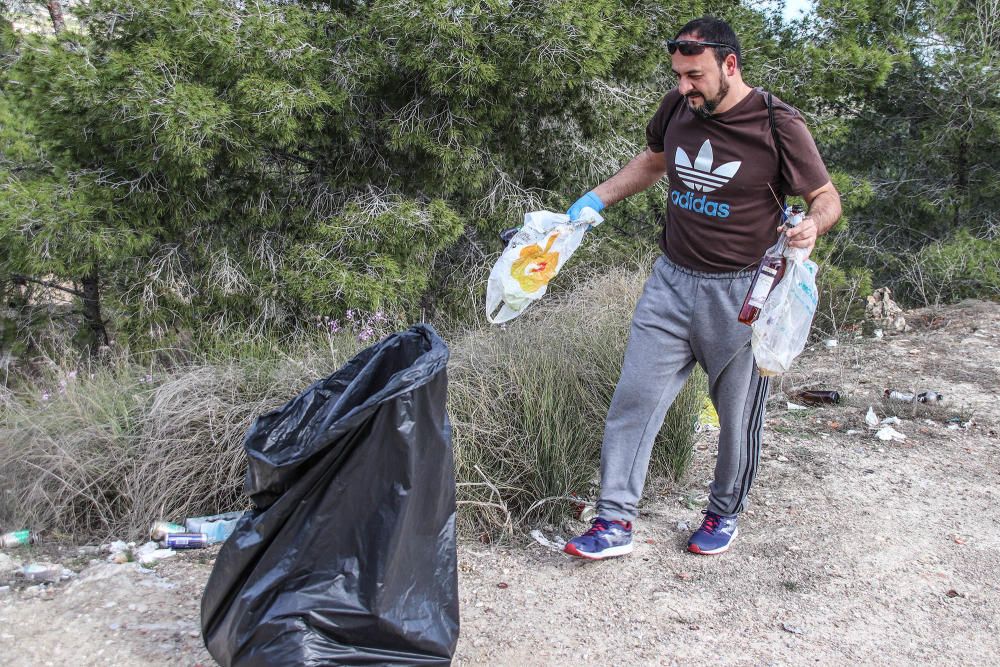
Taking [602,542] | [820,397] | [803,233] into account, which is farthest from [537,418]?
[820,397]

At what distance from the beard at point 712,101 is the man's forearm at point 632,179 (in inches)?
15.2

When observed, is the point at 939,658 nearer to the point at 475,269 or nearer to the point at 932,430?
the point at 932,430

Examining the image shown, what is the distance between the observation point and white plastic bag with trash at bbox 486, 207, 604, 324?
3.37m

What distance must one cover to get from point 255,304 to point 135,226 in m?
0.96

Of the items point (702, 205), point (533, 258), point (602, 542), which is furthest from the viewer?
point (533, 258)

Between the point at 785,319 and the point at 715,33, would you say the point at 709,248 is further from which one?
the point at 715,33

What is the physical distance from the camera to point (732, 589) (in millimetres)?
3215

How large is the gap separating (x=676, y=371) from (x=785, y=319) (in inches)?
18.3

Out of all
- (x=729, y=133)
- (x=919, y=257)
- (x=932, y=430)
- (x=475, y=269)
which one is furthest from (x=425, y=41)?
(x=919, y=257)

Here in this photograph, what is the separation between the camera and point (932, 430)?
4.88 metres

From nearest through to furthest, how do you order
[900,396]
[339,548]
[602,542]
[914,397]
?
[339,548], [602,542], [914,397], [900,396]

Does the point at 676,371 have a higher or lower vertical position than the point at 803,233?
lower

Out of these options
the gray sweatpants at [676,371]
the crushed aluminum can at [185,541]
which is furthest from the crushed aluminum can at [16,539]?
the gray sweatpants at [676,371]

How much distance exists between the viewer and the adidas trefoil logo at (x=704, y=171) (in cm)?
304
